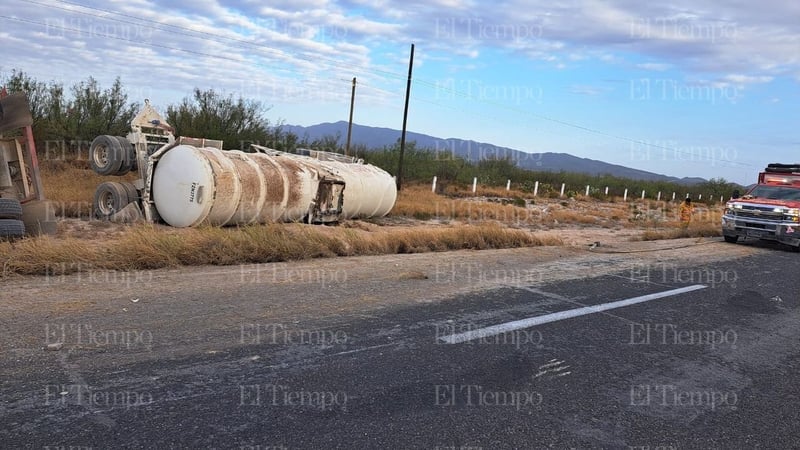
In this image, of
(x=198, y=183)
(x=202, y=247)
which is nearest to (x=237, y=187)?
(x=198, y=183)

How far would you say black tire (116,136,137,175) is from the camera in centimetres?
1295

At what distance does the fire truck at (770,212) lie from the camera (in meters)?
15.9

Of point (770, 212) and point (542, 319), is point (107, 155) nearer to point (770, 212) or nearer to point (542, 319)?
point (542, 319)

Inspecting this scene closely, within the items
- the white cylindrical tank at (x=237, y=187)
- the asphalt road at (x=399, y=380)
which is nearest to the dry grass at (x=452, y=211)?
the white cylindrical tank at (x=237, y=187)

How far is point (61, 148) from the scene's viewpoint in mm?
21406

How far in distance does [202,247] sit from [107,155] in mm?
6037

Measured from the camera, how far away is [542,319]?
6.52 metres

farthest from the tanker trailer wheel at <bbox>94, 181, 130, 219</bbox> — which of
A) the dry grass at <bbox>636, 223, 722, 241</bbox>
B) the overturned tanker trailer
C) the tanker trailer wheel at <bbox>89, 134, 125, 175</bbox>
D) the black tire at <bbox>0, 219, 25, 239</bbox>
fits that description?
the dry grass at <bbox>636, 223, 722, 241</bbox>

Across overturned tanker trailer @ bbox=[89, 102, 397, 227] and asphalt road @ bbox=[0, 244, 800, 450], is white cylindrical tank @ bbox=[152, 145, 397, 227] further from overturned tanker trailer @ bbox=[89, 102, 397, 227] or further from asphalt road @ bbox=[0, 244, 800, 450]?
asphalt road @ bbox=[0, 244, 800, 450]

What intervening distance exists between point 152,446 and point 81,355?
1654 millimetres

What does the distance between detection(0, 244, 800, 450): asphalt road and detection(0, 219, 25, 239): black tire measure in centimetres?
332

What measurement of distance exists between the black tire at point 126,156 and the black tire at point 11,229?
5.07 metres

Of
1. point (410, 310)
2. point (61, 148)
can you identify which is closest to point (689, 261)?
point (410, 310)

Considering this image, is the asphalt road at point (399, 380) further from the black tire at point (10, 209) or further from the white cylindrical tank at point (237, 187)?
the white cylindrical tank at point (237, 187)
